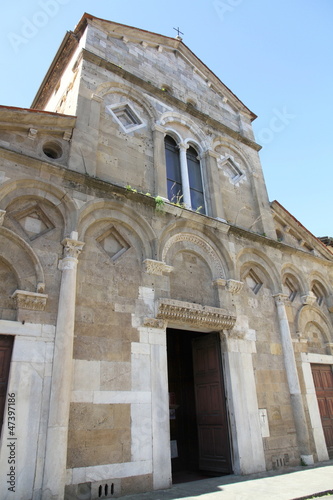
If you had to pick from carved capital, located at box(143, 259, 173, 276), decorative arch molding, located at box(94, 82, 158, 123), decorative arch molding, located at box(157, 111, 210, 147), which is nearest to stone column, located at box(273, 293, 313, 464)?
carved capital, located at box(143, 259, 173, 276)

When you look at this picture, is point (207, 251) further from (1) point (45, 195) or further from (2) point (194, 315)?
(1) point (45, 195)

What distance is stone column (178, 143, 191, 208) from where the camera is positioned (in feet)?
32.6

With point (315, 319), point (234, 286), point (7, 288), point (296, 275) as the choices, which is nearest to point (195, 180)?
point (234, 286)

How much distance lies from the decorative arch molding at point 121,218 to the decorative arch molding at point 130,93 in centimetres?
362

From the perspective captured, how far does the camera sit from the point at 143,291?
24.7ft

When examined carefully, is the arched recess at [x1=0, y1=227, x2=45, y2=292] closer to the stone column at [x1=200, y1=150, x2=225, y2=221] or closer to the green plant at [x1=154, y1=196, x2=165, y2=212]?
the green plant at [x1=154, y1=196, x2=165, y2=212]

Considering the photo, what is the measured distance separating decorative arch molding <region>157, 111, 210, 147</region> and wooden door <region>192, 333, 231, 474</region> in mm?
5892

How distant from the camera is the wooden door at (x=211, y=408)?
779 centimetres

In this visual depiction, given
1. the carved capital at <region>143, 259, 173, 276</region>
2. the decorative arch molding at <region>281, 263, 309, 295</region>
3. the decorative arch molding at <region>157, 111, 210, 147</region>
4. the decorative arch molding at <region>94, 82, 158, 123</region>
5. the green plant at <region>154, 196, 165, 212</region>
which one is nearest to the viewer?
the carved capital at <region>143, 259, 173, 276</region>

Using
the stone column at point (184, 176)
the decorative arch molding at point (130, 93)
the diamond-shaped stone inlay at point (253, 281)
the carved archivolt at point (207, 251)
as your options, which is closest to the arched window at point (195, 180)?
the stone column at point (184, 176)

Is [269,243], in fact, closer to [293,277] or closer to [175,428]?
[293,277]

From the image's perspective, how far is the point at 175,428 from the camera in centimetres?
1016

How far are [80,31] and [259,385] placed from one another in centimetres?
1092

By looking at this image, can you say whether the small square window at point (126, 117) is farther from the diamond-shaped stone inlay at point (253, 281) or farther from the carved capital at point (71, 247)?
the diamond-shaped stone inlay at point (253, 281)
